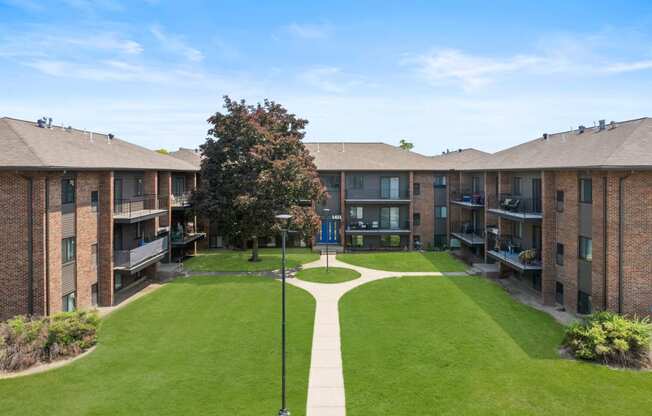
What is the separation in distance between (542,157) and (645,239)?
7794 mm

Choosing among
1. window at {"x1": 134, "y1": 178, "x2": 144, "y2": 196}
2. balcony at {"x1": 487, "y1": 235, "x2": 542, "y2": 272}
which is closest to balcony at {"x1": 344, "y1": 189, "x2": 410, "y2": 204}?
balcony at {"x1": 487, "y1": 235, "x2": 542, "y2": 272}

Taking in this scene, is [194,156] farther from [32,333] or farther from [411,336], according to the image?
[411,336]

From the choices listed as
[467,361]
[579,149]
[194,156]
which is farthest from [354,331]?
[194,156]

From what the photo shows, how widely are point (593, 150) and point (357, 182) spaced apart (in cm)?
2113

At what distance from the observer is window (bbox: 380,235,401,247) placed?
131 ft

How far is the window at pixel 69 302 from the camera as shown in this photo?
20.5 m

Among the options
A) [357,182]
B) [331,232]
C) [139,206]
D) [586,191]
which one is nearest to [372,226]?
[331,232]

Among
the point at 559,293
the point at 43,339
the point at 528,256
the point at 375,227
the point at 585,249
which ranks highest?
the point at 585,249

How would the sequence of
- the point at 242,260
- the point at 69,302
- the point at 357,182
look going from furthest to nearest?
the point at 357,182
the point at 242,260
the point at 69,302

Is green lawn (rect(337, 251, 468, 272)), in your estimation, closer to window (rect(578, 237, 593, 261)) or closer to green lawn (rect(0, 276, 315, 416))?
window (rect(578, 237, 593, 261))

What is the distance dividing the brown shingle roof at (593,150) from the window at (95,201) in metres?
22.9

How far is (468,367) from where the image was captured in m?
15.4

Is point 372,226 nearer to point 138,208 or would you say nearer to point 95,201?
point 138,208

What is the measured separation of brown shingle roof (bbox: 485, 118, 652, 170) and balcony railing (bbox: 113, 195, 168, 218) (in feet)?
72.7
